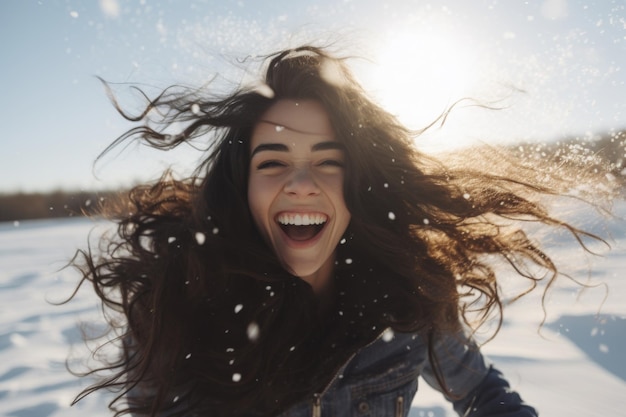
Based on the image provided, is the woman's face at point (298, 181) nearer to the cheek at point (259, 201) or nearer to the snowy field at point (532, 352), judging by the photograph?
the cheek at point (259, 201)

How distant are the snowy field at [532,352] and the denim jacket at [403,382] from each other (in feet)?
1.39

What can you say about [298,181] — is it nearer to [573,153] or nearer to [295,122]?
[295,122]

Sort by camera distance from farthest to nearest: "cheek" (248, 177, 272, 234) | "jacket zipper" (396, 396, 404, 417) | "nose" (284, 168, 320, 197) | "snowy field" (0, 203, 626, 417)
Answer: "snowy field" (0, 203, 626, 417)
"jacket zipper" (396, 396, 404, 417)
"cheek" (248, 177, 272, 234)
"nose" (284, 168, 320, 197)

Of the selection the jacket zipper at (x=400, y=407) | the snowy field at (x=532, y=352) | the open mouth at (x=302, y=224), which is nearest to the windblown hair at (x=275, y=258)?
the open mouth at (x=302, y=224)

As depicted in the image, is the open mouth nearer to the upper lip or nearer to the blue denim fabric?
the upper lip

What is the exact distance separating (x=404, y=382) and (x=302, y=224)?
0.79 meters

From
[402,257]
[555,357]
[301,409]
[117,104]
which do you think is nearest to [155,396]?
[301,409]

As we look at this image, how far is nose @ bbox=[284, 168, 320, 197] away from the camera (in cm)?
173

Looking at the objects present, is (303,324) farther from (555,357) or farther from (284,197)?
(555,357)

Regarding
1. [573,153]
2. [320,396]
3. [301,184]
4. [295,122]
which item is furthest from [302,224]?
[573,153]

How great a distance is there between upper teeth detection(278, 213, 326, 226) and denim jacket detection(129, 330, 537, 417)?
21.4 inches

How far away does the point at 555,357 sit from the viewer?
2.83 metres

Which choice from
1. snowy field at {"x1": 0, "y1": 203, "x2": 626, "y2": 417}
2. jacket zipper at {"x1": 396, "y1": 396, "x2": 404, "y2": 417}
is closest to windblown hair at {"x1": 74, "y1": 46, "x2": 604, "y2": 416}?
jacket zipper at {"x1": 396, "y1": 396, "x2": 404, "y2": 417}

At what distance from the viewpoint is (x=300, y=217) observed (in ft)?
5.90
